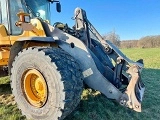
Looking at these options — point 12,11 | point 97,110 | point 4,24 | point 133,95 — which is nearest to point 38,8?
point 12,11

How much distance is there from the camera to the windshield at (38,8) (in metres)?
4.81

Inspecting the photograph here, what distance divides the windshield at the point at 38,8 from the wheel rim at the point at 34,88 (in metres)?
1.58

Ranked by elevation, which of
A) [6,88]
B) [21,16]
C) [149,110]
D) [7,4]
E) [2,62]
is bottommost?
[149,110]

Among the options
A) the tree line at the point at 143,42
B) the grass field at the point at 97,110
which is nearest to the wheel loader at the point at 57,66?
the grass field at the point at 97,110

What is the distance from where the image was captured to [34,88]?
3.77 metres

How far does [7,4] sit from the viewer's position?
478cm

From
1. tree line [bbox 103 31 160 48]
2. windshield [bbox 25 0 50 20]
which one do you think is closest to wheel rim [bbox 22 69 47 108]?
windshield [bbox 25 0 50 20]

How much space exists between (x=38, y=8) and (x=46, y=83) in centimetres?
248

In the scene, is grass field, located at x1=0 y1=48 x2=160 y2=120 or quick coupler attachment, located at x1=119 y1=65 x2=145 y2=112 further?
grass field, located at x1=0 y1=48 x2=160 y2=120

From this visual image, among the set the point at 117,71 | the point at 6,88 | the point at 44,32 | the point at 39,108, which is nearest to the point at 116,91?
the point at 117,71

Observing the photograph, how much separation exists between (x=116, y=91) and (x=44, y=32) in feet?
5.53

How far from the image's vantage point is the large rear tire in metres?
3.23

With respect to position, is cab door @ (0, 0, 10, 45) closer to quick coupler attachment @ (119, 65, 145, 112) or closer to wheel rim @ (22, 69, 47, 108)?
wheel rim @ (22, 69, 47, 108)

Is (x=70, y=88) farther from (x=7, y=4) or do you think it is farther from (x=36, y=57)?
(x=7, y=4)
